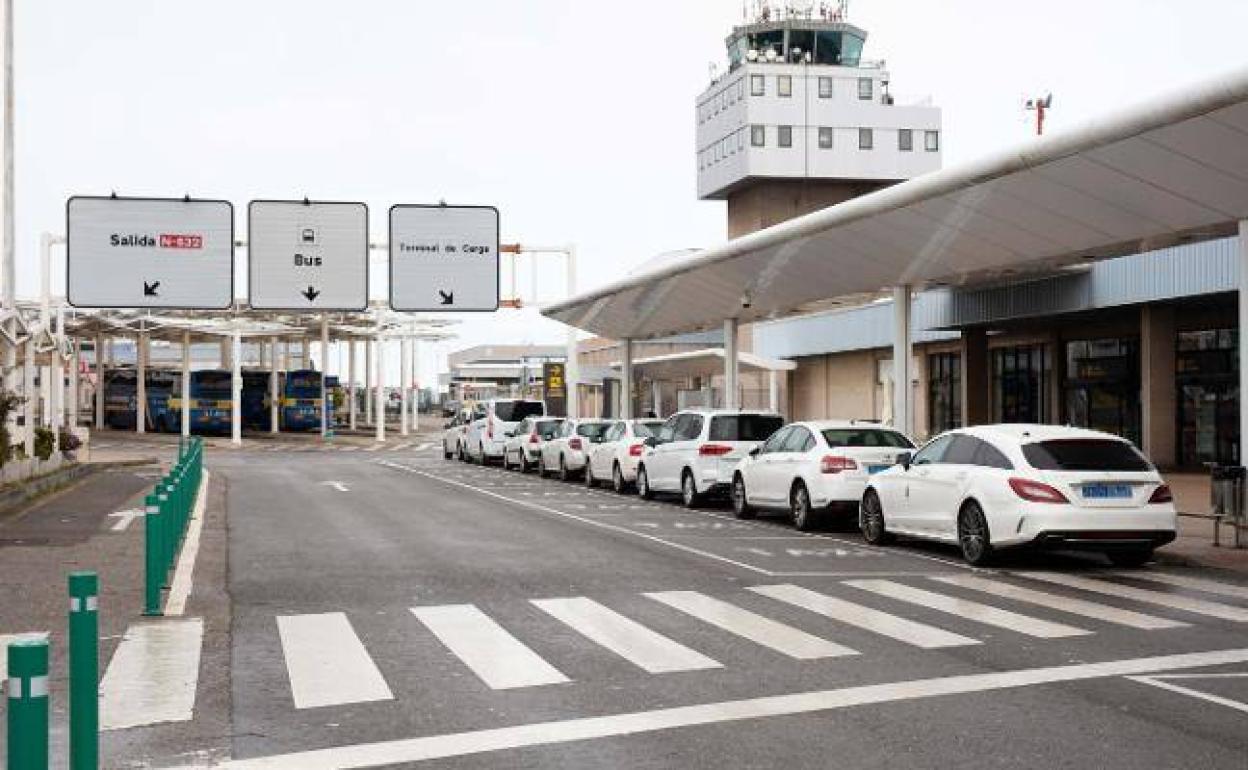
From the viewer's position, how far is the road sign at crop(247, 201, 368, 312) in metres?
33.2

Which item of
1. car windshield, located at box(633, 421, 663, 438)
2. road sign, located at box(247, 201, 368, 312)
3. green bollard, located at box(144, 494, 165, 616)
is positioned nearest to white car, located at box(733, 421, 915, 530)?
car windshield, located at box(633, 421, 663, 438)

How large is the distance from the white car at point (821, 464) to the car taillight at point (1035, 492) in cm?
426

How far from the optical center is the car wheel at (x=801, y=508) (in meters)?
20.5

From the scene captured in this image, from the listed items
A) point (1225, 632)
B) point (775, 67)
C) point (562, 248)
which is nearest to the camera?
point (1225, 632)

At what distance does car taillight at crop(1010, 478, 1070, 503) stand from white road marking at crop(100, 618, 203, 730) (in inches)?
330

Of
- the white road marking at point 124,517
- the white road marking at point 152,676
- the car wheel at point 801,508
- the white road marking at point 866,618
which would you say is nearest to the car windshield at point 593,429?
the white road marking at point 124,517

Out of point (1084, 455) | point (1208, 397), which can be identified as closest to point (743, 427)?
point (1084, 455)

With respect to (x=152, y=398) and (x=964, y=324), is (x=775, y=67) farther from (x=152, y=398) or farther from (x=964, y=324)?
(x=964, y=324)

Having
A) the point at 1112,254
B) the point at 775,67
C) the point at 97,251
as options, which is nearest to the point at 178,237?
the point at 97,251

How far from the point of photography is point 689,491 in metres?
25.3

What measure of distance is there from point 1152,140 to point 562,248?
24783 millimetres

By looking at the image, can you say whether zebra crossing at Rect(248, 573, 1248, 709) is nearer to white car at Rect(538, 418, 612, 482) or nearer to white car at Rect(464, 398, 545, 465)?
white car at Rect(538, 418, 612, 482)

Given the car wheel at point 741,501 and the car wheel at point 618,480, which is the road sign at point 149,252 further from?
the car wheel at point 741,501

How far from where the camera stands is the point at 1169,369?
3434cm
